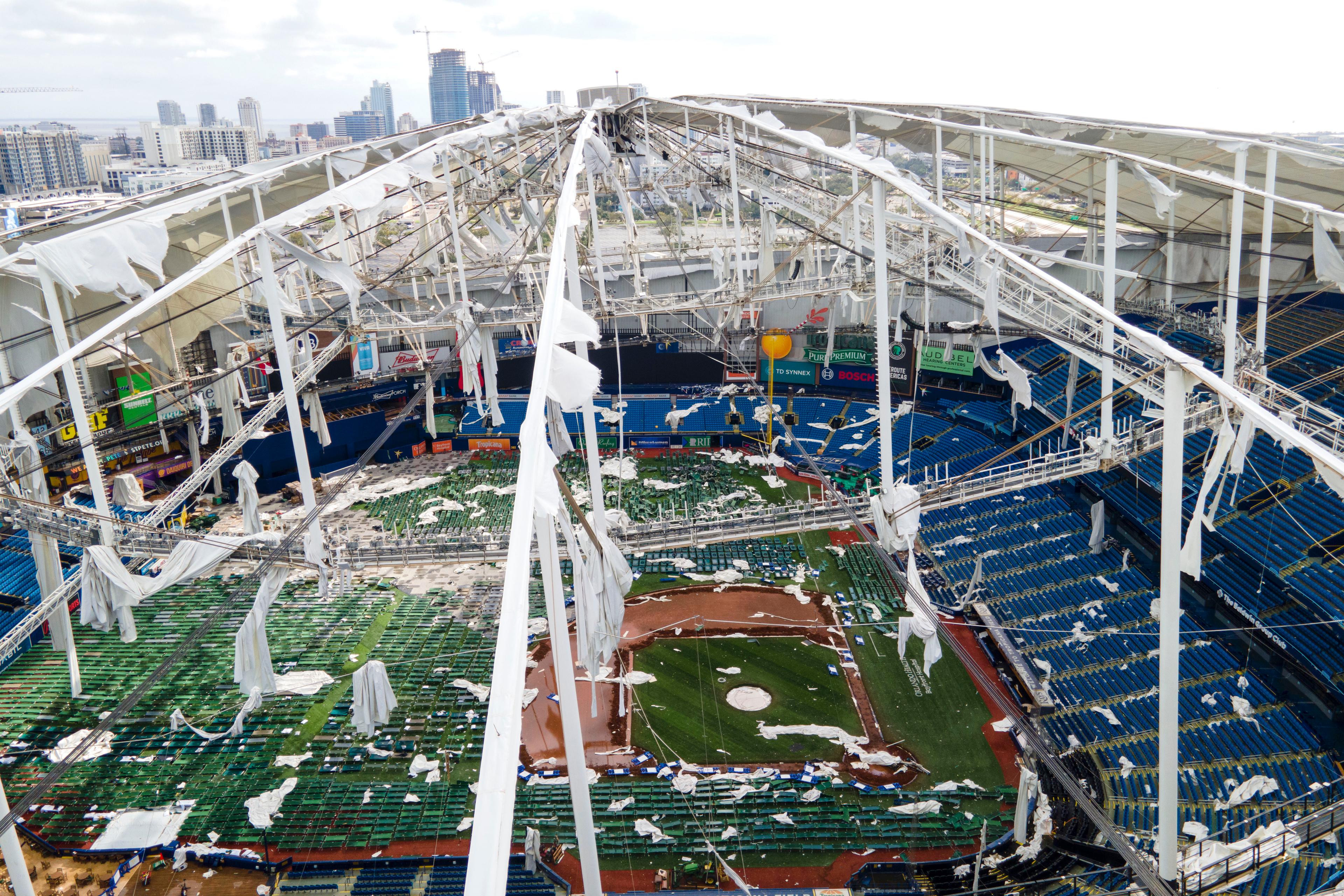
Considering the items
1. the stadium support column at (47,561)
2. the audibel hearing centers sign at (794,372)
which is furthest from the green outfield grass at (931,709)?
the stadium support column at (47,561)

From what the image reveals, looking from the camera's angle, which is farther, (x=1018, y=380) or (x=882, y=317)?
(x=1018, y=380)

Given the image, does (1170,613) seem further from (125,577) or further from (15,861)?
(125,577)

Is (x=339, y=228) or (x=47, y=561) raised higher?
(x=339, y=228)

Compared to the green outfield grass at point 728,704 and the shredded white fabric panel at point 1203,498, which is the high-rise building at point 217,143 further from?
the shredded white fabric panel at point 1203,498

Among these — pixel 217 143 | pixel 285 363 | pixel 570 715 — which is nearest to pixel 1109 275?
pixel 570 715

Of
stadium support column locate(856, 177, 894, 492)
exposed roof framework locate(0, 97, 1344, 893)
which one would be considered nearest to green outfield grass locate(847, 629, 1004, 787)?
stadium support column locate(856, 177, 894, 492)
